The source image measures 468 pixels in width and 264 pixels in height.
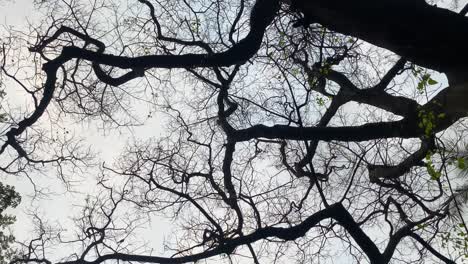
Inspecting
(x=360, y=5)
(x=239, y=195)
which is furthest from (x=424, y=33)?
(x=239, y=195)

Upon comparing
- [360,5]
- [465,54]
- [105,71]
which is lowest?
[465,54]

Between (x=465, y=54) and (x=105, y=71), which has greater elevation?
(x=105, y=71)

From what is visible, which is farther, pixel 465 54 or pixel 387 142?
pixel 387 142

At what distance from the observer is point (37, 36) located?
875cm

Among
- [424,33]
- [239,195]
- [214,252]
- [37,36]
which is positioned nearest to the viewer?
[424,33]

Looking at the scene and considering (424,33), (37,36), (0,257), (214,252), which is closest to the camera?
(424,33)

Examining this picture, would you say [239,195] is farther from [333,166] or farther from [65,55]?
[65,55]

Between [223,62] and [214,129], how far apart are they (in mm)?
2668

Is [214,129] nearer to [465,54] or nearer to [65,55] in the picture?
[65,55]

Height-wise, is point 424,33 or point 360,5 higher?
point 360,5

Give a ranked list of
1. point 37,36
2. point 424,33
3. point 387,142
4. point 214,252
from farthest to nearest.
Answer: point 37,36
point 387,142
point 214,252
point 424,33

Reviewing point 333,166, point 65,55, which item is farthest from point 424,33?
point 65,55

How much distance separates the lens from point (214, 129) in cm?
977

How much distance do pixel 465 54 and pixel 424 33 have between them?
0.63 meters
